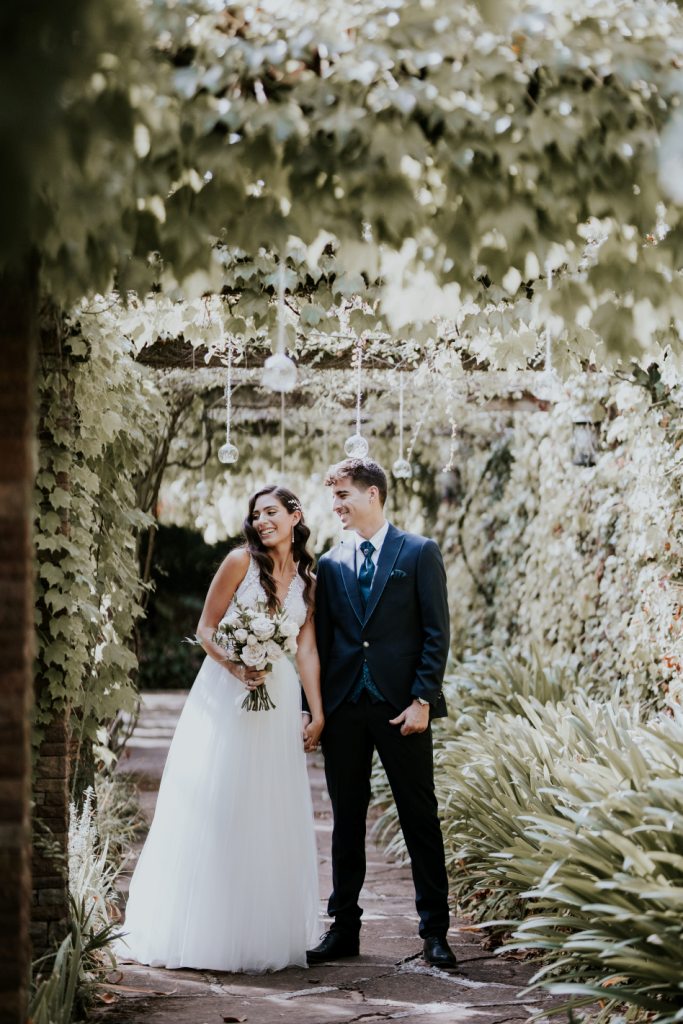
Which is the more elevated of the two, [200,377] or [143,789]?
[200,377]

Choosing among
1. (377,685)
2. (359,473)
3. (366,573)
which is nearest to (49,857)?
(377,685)

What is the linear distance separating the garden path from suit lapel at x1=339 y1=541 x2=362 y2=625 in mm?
1374

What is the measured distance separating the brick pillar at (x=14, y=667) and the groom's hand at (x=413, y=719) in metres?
2.36

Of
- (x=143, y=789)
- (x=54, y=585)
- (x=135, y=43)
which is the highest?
(x=135, y=43)

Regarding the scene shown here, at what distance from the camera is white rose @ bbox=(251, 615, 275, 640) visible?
4.56m

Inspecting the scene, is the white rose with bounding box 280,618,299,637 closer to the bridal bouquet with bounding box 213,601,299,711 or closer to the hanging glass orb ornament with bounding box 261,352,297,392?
the bridal bouquet with bounding box 213,601,299,711

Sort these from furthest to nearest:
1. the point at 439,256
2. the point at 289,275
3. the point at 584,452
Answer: the point at 584,452 → the point at 289,275 → the point at 439,256

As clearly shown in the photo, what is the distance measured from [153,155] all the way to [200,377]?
15.1 feet

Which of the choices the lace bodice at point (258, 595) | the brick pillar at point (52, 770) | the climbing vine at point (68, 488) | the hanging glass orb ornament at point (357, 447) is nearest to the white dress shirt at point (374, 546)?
the lace bodice at point (258, 595)

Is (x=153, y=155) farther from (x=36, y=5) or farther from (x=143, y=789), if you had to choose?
(x=143, y=789)

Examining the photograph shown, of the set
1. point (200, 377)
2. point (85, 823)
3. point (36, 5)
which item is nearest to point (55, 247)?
point (36, 5)

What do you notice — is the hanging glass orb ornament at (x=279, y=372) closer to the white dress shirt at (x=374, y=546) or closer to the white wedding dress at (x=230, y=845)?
the white dress shirt at (x=374, y=546)

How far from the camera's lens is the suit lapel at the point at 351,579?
15.6 feet

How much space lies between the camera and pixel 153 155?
2.67 metres
